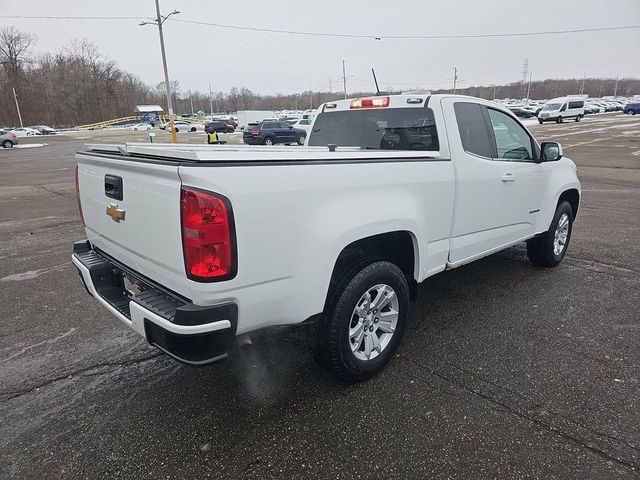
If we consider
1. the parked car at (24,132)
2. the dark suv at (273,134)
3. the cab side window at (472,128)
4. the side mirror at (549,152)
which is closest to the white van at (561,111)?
the dark suv at (273,134)

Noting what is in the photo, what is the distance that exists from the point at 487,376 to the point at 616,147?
937 inches

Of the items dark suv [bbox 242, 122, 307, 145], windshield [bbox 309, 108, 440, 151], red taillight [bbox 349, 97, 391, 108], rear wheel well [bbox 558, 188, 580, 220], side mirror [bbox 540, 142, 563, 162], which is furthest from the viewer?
dark suv [bbox 242, 122, 307, 145]

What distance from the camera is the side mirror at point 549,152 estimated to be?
4311mm

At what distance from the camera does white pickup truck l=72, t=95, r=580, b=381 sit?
2.02m

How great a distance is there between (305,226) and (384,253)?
3.38ft

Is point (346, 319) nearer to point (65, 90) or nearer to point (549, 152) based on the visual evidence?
point (549, 152)

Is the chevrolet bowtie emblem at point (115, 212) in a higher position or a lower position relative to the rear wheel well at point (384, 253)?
higher

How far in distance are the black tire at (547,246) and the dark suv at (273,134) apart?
894 inches

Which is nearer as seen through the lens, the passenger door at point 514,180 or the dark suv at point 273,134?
the passenger door at point 514,180

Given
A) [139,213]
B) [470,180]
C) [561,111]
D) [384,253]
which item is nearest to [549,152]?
[470,180]

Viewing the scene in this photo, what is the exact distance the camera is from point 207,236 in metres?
1.96

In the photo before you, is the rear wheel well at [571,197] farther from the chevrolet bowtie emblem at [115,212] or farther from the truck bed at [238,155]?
the chevrolet bowtie emblem at [115,212]

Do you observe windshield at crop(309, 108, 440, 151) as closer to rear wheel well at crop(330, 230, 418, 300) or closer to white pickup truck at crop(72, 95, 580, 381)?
Answer: white pickup truck at crop(72, 95, 580, 381)

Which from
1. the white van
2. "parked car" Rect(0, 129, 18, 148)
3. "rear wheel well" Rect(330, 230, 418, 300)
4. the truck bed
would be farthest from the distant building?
"rear wheel well" Rect(330, 230, 418, 300)
